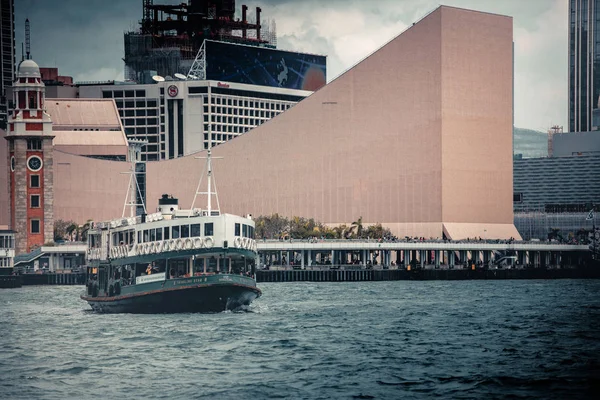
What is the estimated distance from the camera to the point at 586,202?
198 metres

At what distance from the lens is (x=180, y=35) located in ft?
604

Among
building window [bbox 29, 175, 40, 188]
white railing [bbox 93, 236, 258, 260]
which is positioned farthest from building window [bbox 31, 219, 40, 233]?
white railing [bbox 93, 236, 258, 260]

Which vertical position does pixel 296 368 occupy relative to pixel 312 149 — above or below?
below

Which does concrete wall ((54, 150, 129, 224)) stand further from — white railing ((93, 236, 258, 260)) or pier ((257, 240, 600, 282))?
white railing ((93, 236, 258, 260))

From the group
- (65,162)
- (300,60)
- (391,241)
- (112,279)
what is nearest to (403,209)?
(391,241)

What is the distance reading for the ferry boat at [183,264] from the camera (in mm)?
60062

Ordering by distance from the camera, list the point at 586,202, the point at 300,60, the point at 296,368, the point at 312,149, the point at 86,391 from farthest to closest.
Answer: the point at 586,202 < the point at 300,60 < the point at 312,149 < the point at 296,368 < the point at 86,391

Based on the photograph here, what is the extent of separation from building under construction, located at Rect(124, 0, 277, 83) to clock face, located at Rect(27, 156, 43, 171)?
210 feet

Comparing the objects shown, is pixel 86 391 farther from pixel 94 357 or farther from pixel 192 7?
pixel 192 7

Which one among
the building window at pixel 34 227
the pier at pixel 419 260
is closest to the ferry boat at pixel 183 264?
the pier at pixel 419 260

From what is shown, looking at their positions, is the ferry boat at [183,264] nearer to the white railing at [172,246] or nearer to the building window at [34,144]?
the white railing at [172,246]

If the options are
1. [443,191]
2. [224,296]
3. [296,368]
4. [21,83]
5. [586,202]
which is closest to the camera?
[296,368]

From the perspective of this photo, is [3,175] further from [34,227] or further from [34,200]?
[34,227]

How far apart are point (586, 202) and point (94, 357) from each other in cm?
15876
